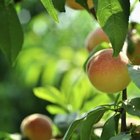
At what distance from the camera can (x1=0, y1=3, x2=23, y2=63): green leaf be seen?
140cm

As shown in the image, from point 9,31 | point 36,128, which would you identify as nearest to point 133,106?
point 9,31

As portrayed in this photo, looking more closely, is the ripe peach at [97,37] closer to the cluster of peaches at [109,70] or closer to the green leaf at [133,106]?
the cluster of peaches at [109,70]

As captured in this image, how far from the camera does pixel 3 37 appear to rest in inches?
55.2

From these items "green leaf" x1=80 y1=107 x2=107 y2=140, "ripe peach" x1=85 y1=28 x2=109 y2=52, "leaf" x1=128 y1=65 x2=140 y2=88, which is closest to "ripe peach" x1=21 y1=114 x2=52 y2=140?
"ripe peach" x1=85 y1=28 x2=109 y2=52

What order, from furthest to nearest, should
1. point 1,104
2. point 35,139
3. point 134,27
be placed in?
point 1,104 < point 35,139 < point 134,27

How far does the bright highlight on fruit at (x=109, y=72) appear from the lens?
4.33 feet

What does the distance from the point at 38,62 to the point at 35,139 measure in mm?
1635

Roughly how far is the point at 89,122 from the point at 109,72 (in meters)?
0.16

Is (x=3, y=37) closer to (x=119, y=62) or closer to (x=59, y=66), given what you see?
(x=119, y=62)

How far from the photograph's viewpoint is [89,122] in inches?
49.2

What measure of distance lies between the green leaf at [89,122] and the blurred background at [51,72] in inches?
17.8

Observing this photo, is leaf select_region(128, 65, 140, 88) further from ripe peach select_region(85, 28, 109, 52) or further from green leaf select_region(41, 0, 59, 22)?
ripe peach select_region(85, 28, 109, 52)

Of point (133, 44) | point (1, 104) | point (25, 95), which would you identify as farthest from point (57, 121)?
point (25, 95)

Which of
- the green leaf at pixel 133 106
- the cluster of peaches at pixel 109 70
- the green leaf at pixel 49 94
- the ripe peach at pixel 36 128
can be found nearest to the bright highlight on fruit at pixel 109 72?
the cluster of peaches at pixel 109 70
